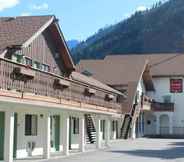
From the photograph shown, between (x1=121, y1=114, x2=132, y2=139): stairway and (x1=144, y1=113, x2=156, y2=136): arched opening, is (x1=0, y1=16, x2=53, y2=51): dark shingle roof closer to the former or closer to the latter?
(x1=121, y1=114, x2=132, y2=139): stairway

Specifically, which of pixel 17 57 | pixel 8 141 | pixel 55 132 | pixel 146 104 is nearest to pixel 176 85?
pixel 146 104

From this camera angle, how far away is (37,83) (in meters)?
25.4

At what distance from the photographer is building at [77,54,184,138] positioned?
2901 inches

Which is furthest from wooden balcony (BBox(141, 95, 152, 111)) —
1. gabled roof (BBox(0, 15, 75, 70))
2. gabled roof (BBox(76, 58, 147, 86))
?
gabled roof (BBox(0, 15, 75, 70))

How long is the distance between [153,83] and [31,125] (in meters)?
52.9

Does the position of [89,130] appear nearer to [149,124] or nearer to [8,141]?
[8,141]

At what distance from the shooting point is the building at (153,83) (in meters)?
73.7

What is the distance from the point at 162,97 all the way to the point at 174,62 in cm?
614

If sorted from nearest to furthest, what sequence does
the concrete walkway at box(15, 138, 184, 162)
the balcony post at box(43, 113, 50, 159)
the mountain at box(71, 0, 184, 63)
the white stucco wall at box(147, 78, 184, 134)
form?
1. the concrete walkway at box(15, 138, 184, 162)
2. the balcony post at box(43, 113, 50, 159)
3. the white stucco wall at box(147, 78, 184, 134)
4. the mountain at box(71, 0, 184, 63)

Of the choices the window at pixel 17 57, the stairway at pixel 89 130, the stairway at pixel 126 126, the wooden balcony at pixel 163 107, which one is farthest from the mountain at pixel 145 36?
the window at pixel 17 57

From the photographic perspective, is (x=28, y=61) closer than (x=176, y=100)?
Yes

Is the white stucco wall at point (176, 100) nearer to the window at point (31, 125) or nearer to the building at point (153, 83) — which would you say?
the building at point (153, 83)

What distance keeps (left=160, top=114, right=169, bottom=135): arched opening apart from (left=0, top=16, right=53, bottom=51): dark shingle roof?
51.8m

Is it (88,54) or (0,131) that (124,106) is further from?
(88,54)
